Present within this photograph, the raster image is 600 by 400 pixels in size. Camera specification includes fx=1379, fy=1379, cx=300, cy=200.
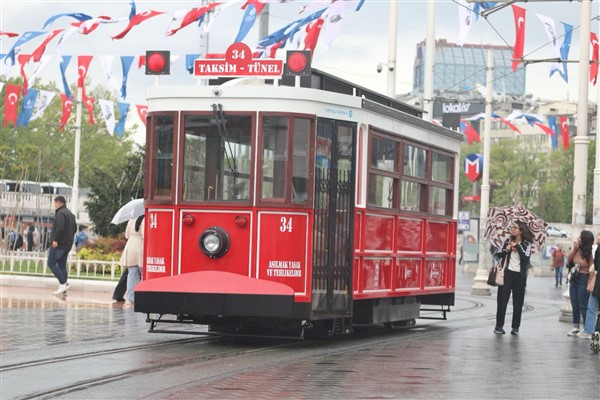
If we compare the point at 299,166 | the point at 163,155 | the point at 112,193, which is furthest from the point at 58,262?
the point at 112,193

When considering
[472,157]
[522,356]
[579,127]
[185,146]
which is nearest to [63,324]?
[185,146]

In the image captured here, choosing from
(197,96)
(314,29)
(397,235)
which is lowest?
(397,235)

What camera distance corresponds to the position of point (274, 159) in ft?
51.5

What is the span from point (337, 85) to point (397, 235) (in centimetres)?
226

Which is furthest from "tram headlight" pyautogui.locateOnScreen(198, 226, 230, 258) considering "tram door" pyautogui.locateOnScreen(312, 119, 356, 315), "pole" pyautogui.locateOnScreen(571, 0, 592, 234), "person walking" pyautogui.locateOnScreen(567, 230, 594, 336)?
"pole" pyautogui.locateOnScreen(571, 0, 592, 234)

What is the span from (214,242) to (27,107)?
98.4ft

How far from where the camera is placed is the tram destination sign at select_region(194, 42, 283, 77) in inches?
626

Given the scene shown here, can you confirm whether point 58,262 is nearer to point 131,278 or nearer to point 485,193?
point 131,278

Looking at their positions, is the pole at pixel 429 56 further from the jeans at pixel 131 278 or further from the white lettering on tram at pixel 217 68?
the white lettering on tram at pixel 217 68

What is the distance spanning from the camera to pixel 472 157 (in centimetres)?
5028

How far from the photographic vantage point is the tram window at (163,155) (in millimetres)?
15945

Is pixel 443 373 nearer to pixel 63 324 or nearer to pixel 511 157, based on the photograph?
pixel 63 324

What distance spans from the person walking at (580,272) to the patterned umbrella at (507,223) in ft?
4.65

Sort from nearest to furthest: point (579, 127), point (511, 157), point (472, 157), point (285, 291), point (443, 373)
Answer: point (443, 373) → point (285, 291) → point (579, 127) → point (472, 157) → point (511, 157)
